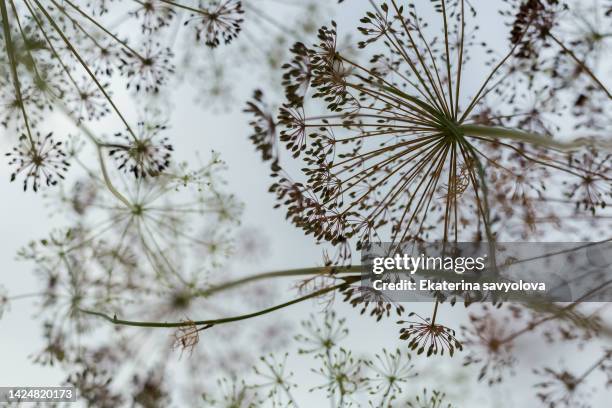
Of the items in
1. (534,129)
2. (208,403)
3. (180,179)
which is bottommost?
(208,403)

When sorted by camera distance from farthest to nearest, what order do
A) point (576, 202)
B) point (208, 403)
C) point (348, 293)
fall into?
1. point (208, 403)
2. point (576, 202)
3. point (348, 293)

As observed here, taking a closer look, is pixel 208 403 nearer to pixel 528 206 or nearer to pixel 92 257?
pixel 92 257

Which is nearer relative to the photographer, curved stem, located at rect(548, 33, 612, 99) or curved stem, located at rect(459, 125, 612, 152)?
curved stem, located at rect(459, 125, 612, 152)

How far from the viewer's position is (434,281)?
528 cm

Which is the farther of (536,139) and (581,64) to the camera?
(581,64)

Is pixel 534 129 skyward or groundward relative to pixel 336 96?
skyward

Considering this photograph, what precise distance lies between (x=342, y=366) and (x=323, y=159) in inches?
125

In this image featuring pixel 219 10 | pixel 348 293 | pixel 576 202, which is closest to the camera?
pixel 348 293

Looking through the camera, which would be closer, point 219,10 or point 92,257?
point 219,10

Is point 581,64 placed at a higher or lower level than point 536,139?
higher

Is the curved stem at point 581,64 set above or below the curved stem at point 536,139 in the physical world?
above

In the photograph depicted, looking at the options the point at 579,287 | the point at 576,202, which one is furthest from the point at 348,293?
the point at 576,202

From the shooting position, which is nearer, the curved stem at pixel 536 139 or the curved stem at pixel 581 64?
the curved stem at pixel 536 139

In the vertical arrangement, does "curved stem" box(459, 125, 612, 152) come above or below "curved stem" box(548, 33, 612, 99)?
below
